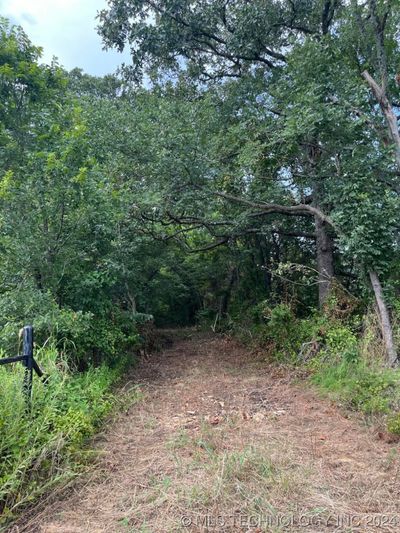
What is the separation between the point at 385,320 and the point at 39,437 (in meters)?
4.25

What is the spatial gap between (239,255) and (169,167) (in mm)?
4220

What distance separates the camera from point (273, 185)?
6.64 meters

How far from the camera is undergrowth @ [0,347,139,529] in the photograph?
2.19m

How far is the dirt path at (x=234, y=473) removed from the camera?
201 cm

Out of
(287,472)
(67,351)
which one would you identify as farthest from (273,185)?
(287,472)

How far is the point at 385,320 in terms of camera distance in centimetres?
466

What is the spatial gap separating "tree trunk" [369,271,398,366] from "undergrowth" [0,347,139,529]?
3.54 metres

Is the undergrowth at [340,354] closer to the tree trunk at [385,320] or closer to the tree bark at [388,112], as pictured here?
the tree trunk at [385,320]

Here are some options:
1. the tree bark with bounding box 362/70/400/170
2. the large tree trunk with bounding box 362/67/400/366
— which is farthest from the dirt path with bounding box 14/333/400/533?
the tree bark with bounding box 362/70/400/170

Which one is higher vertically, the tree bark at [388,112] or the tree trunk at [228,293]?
the tree bark at [388,112]

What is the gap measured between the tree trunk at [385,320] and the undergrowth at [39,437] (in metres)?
3.54

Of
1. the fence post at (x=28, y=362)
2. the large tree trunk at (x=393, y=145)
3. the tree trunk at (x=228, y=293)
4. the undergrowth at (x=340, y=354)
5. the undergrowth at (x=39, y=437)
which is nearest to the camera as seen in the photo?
the undergrowth at (x=39, y=437)

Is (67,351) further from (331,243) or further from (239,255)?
(239,255)

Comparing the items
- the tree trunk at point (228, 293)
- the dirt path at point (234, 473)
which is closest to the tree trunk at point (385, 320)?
the dirt path at point (234, 473)
